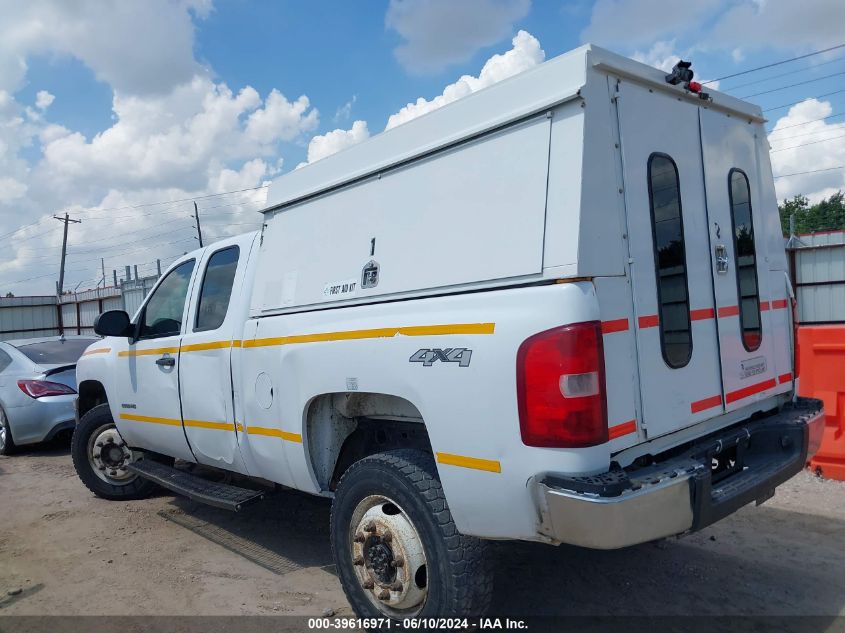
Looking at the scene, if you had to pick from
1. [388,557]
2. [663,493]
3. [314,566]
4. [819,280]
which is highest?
[819,280]

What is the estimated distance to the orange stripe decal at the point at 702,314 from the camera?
326 cm

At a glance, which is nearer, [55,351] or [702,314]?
[702,314]

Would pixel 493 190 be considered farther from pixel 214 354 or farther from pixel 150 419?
pixel 150 419

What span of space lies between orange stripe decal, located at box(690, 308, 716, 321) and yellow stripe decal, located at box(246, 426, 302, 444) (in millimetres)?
2176

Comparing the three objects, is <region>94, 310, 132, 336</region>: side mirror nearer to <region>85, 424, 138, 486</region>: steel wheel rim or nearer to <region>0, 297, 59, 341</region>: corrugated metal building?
<region>85, 424, 138, 486</region>: steel wheel rim

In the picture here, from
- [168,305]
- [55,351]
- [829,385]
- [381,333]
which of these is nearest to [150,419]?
[168,305]

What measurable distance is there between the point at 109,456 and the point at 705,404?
5.22m

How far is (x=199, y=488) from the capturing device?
15.2 ft

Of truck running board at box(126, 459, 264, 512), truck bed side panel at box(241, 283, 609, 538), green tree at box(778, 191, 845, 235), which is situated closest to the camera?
truck bed side panel at box(241, 283, 609, 538)

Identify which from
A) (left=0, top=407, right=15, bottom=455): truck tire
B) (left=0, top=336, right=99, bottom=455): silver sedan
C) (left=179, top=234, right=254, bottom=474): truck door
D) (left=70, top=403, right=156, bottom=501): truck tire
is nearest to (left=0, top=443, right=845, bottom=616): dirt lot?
(left=70, top=403, right=156, bottom=501): truck tire

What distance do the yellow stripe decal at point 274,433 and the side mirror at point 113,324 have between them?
1.84 metres

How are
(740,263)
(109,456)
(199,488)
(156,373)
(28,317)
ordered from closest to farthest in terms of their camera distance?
(740,263), (199,488), (156,373), (109,456), (28,317)

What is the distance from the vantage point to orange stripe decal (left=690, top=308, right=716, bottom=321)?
326 centimetres

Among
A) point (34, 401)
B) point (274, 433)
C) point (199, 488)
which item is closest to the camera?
point (274, 433)
